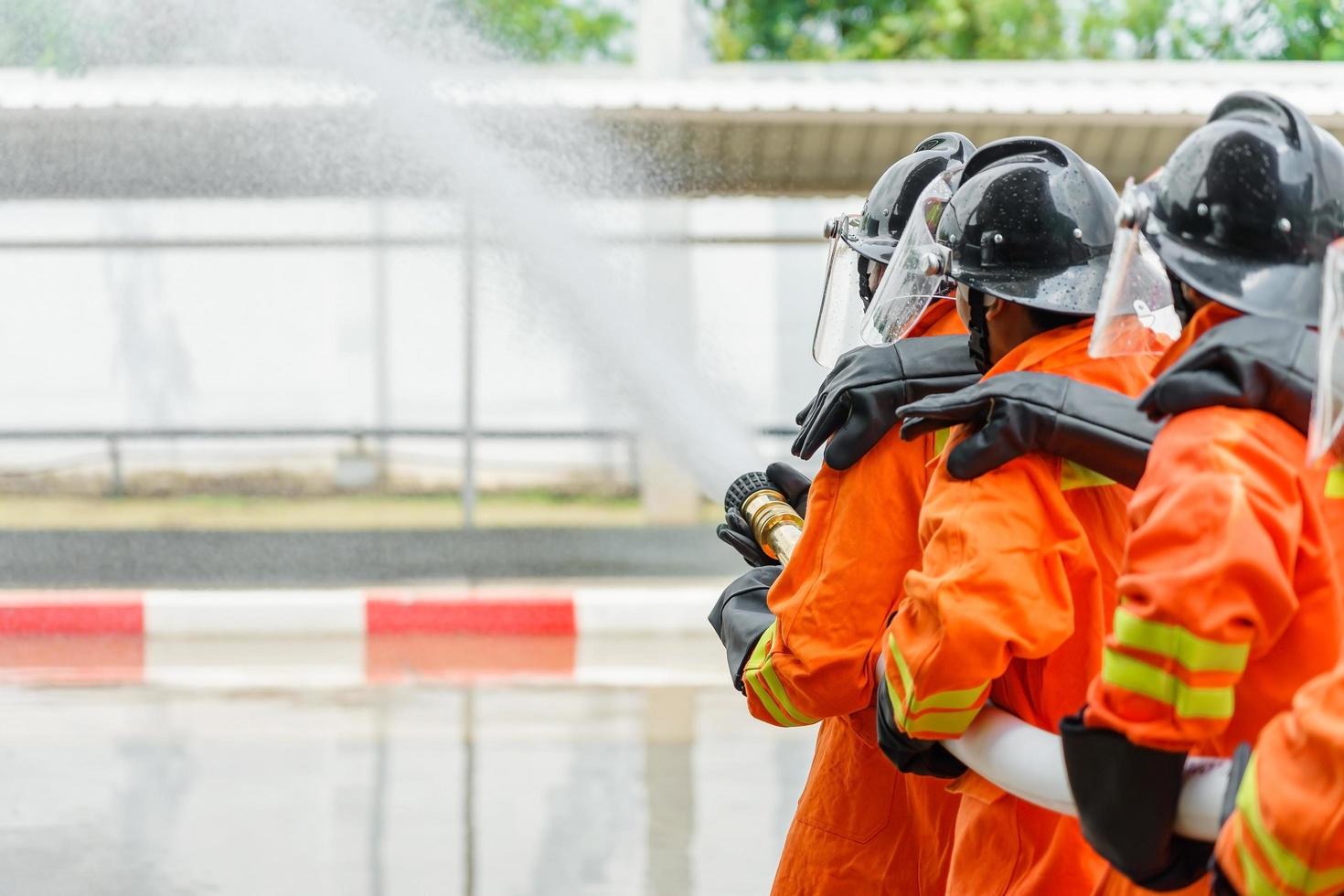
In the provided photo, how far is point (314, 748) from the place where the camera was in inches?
225

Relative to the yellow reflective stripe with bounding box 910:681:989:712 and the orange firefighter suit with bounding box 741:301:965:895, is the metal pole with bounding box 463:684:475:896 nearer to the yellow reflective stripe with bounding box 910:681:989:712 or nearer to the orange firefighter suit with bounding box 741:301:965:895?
the orange firefighter suit with bounding box 741:301:965:895

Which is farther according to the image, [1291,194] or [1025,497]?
[1025,497]

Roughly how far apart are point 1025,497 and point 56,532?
9565mm

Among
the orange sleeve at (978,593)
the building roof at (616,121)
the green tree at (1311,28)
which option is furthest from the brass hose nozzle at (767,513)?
the green tree at (1311,28)

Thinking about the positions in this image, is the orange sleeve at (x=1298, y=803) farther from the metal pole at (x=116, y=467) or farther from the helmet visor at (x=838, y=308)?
the metal pole at (x=116, y=467)

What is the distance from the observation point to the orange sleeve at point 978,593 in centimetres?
184

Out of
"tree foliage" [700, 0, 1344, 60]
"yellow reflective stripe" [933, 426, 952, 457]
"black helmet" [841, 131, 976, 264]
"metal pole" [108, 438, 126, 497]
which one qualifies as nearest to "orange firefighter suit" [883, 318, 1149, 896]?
"yellow reflective stripe" [933, 426, 952, 457]

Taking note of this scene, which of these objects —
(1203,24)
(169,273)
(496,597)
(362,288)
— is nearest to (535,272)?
(496,597)

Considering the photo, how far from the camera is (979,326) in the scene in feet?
7.32

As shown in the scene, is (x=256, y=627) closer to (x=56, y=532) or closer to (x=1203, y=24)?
(x=56, y=532)

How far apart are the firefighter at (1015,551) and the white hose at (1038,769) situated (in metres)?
0.04

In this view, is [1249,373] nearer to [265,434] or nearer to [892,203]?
[892,203]

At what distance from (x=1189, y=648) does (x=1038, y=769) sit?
36 centimetres

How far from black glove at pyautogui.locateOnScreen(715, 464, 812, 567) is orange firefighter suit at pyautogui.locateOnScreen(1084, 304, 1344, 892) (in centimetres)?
113
